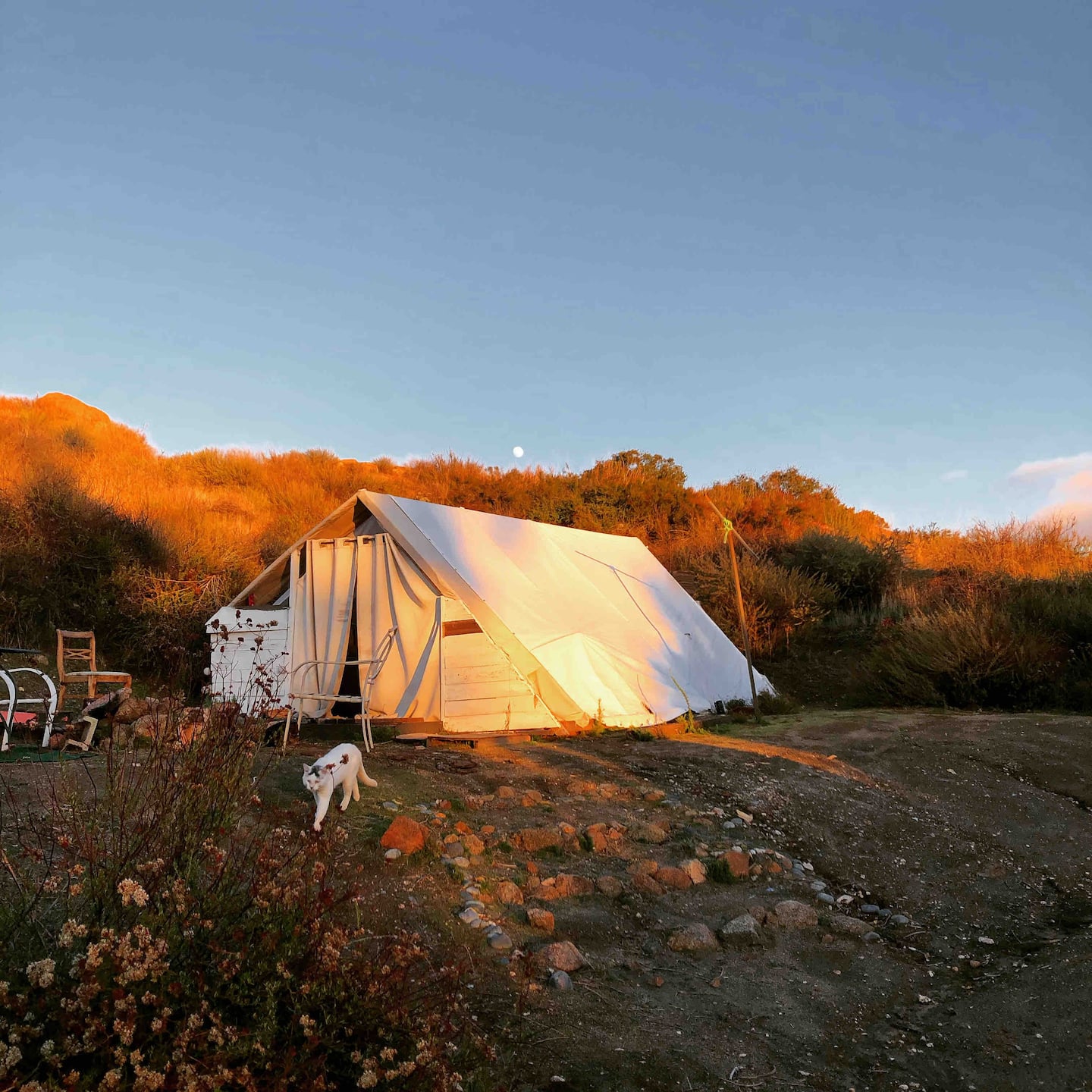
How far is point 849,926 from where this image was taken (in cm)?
393

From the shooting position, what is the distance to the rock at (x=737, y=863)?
4.39m

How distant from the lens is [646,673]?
9.10m

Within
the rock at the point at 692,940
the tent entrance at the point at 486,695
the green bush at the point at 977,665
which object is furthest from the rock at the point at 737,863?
the green bush at the point at 977,665

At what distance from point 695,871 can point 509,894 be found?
1.07 meters

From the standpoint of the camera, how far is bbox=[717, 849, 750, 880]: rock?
14.4 ft

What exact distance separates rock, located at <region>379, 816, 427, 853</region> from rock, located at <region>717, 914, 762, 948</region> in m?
1.43

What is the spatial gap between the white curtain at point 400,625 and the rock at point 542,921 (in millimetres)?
4696

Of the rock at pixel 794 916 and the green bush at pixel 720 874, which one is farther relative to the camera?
the green bush at pixel 720 874

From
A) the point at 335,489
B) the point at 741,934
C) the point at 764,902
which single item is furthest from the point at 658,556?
the point at 741,934

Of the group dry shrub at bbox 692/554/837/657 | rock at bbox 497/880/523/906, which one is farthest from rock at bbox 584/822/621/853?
dry shrub at bbox 692/554/837/657

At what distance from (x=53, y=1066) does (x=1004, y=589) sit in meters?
13.8

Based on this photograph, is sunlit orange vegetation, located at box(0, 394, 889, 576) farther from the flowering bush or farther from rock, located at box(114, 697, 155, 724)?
the flowering bush

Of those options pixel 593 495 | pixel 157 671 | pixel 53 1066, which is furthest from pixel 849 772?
pixel 593 495

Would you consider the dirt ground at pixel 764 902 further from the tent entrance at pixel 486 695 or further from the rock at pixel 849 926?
the tent entrance at pixel 486 695
